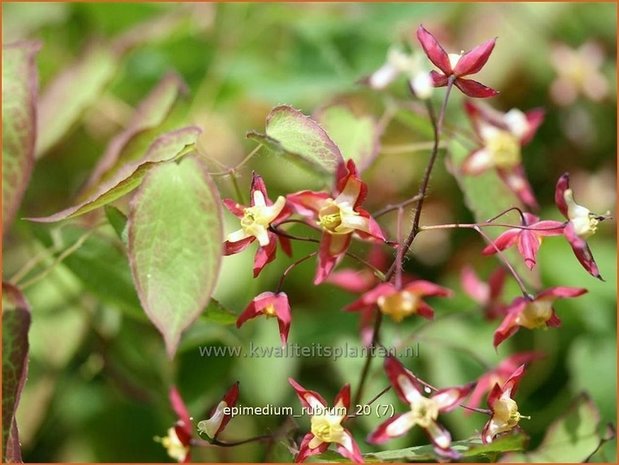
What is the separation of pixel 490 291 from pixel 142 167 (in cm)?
44

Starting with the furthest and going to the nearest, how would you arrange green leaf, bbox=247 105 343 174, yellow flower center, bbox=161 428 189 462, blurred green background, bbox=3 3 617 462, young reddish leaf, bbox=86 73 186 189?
blurred green background, bbox=3 3 617 462 → young reddish leaf, bbox=86 73 186 189 → yellow flower center, bbox=161 428 189 462 → green leaf, bbox=247 105 343 174

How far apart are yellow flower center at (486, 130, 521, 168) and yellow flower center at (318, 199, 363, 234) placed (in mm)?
300

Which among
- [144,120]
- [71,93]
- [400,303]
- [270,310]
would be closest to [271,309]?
[270,310]

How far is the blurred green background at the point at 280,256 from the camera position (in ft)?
2.89

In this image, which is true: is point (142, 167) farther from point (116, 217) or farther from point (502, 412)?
point (502, 412)

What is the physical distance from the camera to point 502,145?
83 centimetres

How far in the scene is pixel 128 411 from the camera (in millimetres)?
946

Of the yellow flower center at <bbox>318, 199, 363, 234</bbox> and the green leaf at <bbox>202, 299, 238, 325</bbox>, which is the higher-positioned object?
the yellow flower center at <bbox>318, 199, 363, 234</bbox>

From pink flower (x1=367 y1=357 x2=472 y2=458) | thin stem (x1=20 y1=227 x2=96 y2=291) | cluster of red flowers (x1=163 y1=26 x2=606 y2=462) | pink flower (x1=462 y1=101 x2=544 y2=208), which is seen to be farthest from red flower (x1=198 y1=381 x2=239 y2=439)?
pink flower (x1=462 y1=101 x2=544 y2=208)

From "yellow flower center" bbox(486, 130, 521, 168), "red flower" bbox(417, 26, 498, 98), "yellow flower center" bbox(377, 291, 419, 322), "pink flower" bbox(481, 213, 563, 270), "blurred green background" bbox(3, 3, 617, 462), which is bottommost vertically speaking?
"blurred green background" bbox(3, 3, 617, 462)

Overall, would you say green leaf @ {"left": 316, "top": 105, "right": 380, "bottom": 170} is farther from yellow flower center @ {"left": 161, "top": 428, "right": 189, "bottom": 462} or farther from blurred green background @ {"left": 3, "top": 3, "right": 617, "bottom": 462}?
yellow flower center @ {"left": 161, "top": 428, "right": 189, "bottom": 462}

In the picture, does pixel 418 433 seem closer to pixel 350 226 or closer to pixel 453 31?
pixel 350 226

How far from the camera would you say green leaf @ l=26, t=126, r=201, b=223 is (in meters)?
0.58

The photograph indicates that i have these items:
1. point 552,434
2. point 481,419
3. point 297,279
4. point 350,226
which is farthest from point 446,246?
point 350,226
